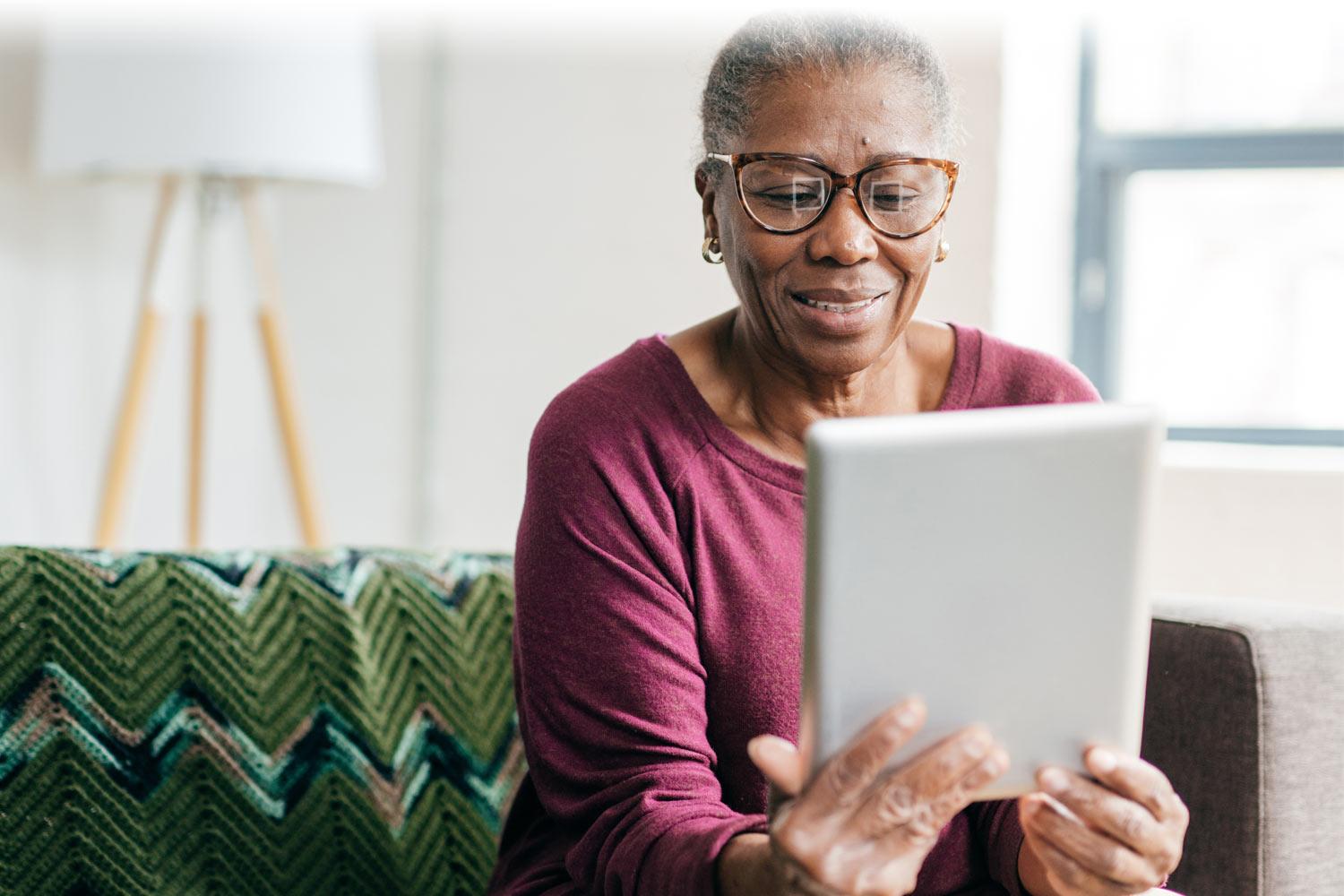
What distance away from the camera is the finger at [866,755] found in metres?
0.84

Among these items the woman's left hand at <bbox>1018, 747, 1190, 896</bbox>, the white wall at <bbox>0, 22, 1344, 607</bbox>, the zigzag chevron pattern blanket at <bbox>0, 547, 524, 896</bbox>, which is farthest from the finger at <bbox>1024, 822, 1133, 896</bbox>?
the white wall at <bbox>0, 22, 1344, 607</bbox>

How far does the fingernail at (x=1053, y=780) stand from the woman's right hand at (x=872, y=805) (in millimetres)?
41

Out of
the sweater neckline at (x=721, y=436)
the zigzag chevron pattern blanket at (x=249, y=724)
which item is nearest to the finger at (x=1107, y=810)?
the sweater neckline at (x=721, y=436)

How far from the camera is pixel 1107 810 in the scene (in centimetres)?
93

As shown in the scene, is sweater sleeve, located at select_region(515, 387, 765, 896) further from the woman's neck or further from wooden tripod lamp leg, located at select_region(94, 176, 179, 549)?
wooden tripod lamp leg, located at select_region(94, 176, 179, 549)

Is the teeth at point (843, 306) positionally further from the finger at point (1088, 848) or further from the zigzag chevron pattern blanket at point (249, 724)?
the zigzag chevron pattern blanket at point (249, 724)

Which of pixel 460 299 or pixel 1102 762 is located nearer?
pixel 1102 762

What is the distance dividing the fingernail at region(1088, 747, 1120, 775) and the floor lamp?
1730mm

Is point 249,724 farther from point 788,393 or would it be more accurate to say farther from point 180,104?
point 180,104

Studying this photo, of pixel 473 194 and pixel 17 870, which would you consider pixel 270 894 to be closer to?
pixel 17 870

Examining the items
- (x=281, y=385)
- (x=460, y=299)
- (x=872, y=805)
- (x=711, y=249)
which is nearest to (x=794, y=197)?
(x=711, y=249)

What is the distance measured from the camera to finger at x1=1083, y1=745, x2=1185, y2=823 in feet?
2.99

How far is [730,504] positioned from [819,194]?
0.26m

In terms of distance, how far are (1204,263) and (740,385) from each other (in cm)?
162
